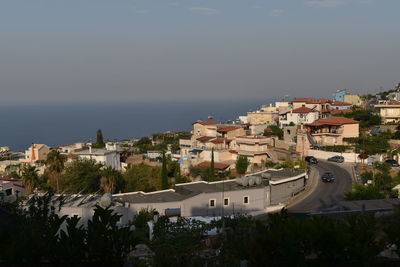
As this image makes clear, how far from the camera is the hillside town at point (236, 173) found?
25.3 metres

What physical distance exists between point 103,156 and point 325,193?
2780 cm

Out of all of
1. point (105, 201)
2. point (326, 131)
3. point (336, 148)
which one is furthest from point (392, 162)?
point (105, 201)

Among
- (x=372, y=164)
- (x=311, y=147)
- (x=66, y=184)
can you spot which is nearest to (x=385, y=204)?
(x=372, y=164)

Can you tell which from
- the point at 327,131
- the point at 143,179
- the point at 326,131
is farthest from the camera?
the point at 326,131

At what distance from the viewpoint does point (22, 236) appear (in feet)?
30.9

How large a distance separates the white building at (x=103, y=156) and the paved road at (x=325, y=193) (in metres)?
24.3

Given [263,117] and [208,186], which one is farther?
[263,117]

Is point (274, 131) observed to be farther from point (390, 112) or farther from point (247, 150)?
point (390, 112)

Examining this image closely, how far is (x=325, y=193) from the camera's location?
101 feet

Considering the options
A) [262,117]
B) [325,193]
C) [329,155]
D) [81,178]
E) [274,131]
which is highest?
[262,117]

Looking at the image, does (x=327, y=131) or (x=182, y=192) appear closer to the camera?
(x=182, y=192)

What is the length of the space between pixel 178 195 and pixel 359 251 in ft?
62.4

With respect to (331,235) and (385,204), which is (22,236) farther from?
(385,204)

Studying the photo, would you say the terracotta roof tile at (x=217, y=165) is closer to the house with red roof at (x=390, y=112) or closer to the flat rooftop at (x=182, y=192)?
the flat rooftop at (x=182, y=192)
